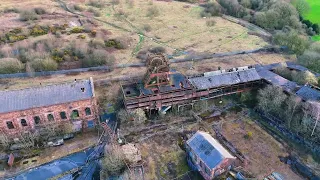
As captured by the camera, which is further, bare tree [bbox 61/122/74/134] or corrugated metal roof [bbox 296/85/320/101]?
corrugated metal roof [bbox 296/85/320/101]

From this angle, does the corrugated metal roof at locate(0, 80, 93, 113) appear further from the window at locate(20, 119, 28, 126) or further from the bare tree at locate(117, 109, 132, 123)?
the bare tree at locate(117, 109, 132, 123)

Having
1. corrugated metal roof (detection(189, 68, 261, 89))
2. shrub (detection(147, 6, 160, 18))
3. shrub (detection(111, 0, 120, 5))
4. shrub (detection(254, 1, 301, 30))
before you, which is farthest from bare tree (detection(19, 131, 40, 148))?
shrub (detection(111, 0, 120, 5))

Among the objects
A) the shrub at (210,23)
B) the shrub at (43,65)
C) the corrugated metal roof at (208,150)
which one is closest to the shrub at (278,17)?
the shrub at (210,23)

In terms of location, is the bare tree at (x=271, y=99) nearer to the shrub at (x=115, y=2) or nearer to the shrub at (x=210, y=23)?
the shrub at (x=210, y=23)

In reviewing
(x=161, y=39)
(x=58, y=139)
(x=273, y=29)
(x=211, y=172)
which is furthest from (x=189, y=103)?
(x=273, y=29)

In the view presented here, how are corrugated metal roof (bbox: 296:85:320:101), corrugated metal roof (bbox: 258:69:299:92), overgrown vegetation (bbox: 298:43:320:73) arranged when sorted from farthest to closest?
1. overgrown vegetation (bbox: 298:43:320:73)
2. corrugated metal roof (bbox: 258:69:299:92)
3. corrugated metal roof (bbox: 296:85:320:101)

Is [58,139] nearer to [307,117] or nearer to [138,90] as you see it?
[138,90]

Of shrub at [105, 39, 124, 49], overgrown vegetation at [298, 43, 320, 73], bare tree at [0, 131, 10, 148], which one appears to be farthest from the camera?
shrub at [105, 39, 124, 49]

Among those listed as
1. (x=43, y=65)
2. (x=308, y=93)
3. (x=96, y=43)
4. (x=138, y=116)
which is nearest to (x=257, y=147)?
(x=308, y=93)
